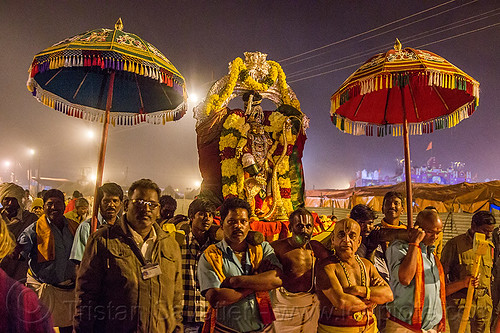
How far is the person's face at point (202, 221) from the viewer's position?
3.67 meters

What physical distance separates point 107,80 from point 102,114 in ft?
2.03

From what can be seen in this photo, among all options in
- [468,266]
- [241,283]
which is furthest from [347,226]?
[468,266]

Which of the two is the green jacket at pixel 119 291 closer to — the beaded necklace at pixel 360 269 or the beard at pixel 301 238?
the beard at pixel 301 238

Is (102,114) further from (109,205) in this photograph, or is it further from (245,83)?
(245,83)

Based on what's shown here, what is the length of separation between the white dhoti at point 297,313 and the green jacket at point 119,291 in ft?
3.67

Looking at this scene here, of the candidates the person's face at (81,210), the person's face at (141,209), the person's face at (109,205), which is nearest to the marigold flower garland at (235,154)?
the person's face at (81,210)

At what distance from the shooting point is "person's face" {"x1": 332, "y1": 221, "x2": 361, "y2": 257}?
3045mm

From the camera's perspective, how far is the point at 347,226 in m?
3.05

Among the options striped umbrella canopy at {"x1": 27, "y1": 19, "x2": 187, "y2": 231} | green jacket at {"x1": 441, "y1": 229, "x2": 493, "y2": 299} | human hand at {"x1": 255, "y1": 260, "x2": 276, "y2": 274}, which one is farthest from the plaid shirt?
green jacket at {"x1": 441, "y1": 229, "x2": 493, "y2": 299}

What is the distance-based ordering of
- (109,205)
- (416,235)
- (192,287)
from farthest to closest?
(109,205), (192,287), (416,235)

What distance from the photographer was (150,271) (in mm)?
2527

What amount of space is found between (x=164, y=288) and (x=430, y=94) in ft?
17.7

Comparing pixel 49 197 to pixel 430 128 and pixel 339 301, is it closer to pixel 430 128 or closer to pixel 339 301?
pixel 339 301

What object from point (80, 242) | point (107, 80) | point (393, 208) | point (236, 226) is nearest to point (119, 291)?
point (236, 226)
